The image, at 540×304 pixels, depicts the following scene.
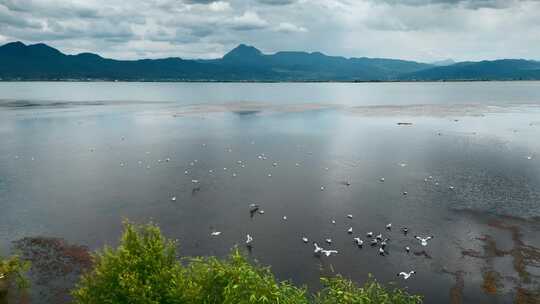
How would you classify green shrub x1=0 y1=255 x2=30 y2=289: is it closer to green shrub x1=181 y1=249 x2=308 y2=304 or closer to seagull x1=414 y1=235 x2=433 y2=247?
green shrub x1=181 y1=249 x2=308 y2=304

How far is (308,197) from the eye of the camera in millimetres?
64438

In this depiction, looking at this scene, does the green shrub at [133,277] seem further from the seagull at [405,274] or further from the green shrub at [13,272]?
the seagull at [405,274]

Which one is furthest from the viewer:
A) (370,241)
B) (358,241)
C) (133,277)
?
(370,241)

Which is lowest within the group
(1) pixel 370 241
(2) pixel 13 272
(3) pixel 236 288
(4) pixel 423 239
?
(1) pixel 370 241

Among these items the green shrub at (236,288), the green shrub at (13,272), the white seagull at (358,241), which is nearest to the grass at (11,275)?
the green shrub at (13,272)

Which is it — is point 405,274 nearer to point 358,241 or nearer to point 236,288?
point 358,241

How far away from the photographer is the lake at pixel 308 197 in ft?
144

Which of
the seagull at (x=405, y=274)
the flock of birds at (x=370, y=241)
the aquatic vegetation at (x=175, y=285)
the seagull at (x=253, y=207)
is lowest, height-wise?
the seagull at (x=405, y=274)

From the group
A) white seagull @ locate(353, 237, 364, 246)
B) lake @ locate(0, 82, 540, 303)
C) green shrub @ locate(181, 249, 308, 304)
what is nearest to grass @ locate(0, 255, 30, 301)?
lake @ locate(0, 82, 540, 303)

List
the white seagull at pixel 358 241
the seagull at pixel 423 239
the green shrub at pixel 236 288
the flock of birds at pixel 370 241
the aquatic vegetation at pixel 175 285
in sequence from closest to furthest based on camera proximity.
A: 1. the green shrub at pixel 236 288
2. the aquatic vegetation at pixel 175 285
3. the flock of birds at pixel 370 241
4. the white seagull at pixel 358 241
5. the seagull at pixel 423 239

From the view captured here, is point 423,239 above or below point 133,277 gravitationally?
below

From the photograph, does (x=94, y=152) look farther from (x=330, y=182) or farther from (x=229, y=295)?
(x=229, y=295)

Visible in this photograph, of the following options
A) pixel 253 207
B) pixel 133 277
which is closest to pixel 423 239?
pixel 253 207

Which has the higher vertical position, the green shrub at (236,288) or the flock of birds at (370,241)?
the green shrub at (236,288)
